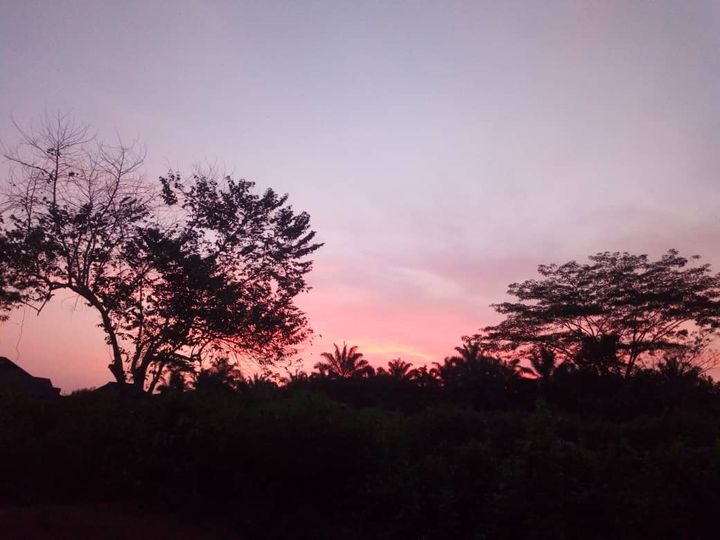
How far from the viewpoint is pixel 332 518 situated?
9.62 meters

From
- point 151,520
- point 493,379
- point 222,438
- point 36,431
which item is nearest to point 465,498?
point 222,438

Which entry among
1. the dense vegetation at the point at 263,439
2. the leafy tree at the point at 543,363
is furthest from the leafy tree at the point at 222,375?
the leafy tree at the point at 543,363

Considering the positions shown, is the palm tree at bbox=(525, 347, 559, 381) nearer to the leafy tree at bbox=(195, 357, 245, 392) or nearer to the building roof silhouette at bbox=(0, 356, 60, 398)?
the leafy tree at bbox=(195, 357, 245, 392)

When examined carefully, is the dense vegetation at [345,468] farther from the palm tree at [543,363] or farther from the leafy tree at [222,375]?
the palm tree at [543,363]

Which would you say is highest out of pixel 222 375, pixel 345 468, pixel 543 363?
pixel 543 363

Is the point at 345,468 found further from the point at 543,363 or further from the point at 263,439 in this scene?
the point at 543,363

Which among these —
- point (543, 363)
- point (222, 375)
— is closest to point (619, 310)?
point (543, 363)

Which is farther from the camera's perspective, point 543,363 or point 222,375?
point 543,363

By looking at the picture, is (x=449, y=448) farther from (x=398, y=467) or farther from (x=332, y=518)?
(x=332, y=518)

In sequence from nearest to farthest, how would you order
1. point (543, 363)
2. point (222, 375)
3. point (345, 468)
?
point (345, 468), point (222, 375), point (543, 363)

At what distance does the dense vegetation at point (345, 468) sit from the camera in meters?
8.12

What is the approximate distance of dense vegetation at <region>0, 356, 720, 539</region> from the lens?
8125 millimetres

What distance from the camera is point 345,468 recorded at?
395 inches

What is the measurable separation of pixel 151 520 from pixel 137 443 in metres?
1.46
